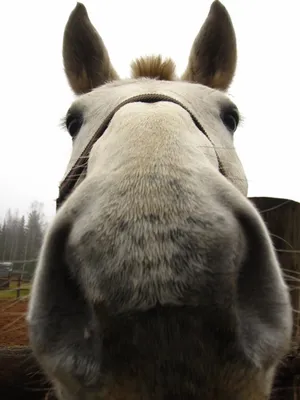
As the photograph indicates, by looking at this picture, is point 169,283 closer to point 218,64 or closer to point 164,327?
point 164,327

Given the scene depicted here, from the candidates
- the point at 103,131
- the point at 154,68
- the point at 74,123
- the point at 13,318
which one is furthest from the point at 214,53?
the point at 13,318

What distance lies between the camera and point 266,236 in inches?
56.7

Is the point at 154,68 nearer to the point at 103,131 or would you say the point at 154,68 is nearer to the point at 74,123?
the point at 74,123

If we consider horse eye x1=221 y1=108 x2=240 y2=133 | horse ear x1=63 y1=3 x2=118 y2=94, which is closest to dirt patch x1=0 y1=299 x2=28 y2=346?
horse eye x1=221 y1=108 x2=240 y2=133

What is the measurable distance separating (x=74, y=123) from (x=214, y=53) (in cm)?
170

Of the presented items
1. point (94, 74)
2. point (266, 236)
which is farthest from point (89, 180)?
point (94, 74)

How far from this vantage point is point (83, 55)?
3.64 meters

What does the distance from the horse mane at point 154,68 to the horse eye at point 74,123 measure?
0.84m

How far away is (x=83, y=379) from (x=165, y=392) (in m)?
0.27

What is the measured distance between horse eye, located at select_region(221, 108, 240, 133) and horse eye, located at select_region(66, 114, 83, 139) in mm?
1041

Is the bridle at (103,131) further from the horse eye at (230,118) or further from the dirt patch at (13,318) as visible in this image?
the dirt patch at (13,318)

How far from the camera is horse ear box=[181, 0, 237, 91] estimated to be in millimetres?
3564

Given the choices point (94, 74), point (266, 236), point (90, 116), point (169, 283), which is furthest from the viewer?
point (94, 74)

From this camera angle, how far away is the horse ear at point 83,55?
3506 millimetres
